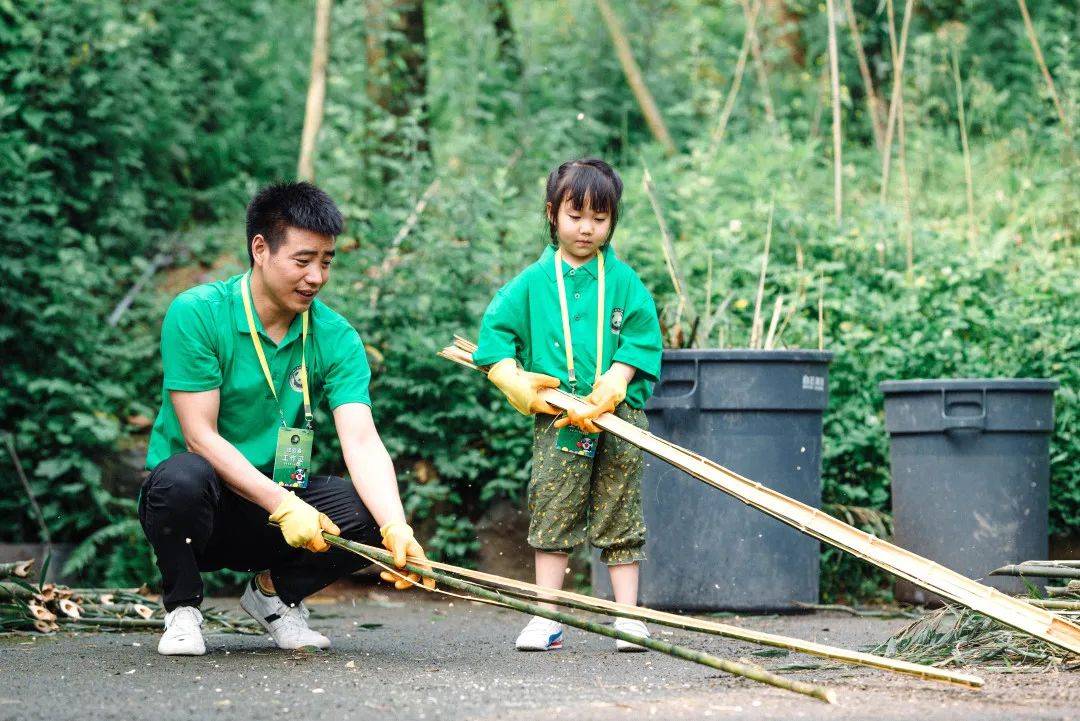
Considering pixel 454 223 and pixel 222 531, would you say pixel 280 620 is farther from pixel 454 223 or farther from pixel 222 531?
pixel 454 223

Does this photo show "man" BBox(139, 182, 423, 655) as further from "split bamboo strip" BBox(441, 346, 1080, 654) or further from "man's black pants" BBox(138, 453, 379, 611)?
"split bamboo strip" BBox(441, 346, 1080, 654)

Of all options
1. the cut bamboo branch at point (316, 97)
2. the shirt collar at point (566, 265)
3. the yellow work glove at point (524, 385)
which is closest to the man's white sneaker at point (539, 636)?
the yellow work glove at point (524, 385)

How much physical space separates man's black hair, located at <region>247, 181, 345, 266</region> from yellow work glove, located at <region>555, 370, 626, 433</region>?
86cm

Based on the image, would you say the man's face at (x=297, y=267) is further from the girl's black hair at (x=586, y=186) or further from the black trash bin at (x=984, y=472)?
the black trash bin at (x=984, y=472)


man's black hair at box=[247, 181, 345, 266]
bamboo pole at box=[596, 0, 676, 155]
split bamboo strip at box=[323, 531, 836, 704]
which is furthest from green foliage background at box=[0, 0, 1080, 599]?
split bamboo strip at box=[323, 531, 836, 704]

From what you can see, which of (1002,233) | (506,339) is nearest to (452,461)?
(506,339)

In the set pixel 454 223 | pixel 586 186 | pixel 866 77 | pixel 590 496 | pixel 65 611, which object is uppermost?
pixel 866 77

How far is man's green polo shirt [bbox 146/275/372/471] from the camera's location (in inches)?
139

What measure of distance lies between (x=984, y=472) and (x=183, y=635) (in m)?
3.05

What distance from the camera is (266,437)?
3670mm

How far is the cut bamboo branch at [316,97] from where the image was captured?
761cm

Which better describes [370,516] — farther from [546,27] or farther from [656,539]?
[546,27]

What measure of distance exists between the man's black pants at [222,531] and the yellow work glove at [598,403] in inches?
25.4

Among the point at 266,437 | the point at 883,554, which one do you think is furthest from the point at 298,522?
the point at 883,554
